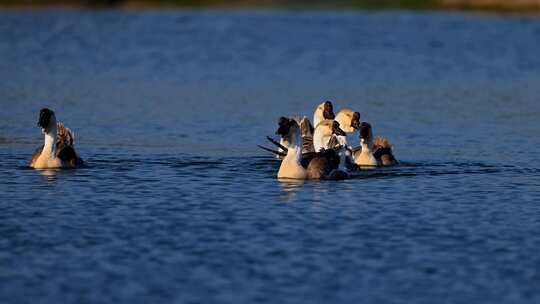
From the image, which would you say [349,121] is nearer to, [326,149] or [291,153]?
[326,149]

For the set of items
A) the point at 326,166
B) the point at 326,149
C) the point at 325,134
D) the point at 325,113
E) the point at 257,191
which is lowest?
the point at 257,191

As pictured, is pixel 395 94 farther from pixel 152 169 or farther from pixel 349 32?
pixel 349 32

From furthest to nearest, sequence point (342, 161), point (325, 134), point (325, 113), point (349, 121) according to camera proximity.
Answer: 1. point (349, 121)
2. point (325, 113)
3. point (325, 134)
4. point (342, 161)

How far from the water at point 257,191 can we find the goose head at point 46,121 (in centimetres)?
87

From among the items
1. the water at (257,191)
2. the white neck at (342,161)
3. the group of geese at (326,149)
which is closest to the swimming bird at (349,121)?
the group of geese at (326,149)

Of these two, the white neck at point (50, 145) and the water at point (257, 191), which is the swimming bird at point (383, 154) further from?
the white neck at point (50, 145)

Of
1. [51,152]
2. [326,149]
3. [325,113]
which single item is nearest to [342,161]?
[326,149]

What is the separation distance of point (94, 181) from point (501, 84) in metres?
20.8

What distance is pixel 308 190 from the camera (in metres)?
18.8

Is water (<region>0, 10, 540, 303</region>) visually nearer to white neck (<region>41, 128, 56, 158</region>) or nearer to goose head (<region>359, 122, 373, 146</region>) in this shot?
white neck (<region>41, 128, 56, 158</region>)

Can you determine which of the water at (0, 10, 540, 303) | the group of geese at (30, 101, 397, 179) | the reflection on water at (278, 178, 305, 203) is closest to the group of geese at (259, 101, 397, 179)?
the group of geese at (30, 101, 397, 179)

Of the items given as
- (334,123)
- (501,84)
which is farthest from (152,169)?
(501,84)

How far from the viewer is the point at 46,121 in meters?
20.7

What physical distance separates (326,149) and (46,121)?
184 inches
